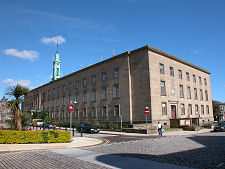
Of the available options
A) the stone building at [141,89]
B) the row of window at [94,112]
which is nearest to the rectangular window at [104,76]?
the stone building at [141,89]

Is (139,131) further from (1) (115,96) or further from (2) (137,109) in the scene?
(1) (115,96)

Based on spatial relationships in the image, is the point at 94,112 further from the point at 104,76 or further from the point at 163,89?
the point at 163,89

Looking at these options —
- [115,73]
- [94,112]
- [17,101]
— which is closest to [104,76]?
[115,73]

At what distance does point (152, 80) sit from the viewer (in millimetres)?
32375

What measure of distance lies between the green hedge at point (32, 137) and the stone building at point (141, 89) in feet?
34.9

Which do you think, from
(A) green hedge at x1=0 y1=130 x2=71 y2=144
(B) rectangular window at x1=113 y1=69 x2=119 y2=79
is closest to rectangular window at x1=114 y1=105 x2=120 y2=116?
(B) rectangular window at x1=113 y1=69 x2=119 y2=79

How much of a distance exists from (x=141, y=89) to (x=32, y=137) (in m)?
20.6

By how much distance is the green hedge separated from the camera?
1556cm

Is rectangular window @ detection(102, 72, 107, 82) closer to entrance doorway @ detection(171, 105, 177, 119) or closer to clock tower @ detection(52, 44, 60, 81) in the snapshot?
entrance doorway @ detection(171, 105, 177, 119)

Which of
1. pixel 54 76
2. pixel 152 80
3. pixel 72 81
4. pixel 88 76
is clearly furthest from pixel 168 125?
pixel 54 76

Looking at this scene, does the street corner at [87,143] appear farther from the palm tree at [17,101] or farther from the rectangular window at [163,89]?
the rectangular window at [163,89]

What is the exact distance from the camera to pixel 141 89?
33000 millimetres

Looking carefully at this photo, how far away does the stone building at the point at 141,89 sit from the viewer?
32.9 m

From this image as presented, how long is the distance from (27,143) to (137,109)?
20413 mm
